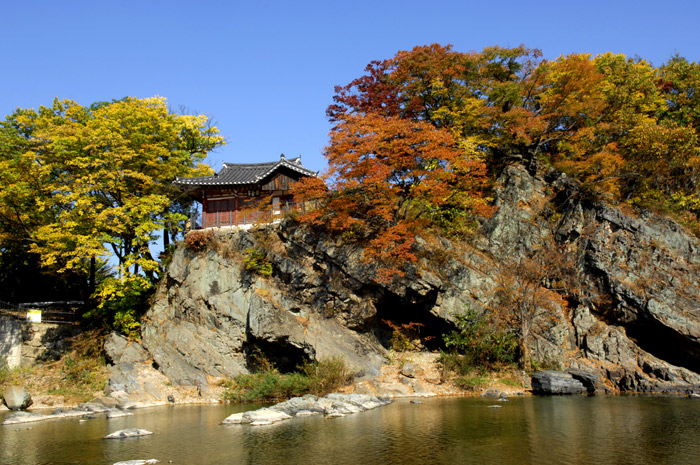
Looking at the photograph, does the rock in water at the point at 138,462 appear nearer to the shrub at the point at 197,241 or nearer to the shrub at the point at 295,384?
the shrub at the point at 295,384

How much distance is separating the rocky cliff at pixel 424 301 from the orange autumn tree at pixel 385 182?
5.10ft

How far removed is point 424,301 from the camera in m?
28.1

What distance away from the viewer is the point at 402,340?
28703mm

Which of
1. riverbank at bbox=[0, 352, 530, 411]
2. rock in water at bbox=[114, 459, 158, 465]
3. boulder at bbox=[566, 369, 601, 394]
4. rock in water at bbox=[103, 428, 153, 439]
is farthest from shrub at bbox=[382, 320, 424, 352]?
rock in water at bbox=[114, 459, 158, 465]

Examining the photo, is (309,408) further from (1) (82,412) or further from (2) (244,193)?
(2) (244,193)

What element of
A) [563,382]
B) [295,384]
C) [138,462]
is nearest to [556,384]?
[563,382]

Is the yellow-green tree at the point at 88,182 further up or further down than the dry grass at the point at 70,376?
further up

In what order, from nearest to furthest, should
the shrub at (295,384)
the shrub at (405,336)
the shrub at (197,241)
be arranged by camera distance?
the shrub at (295,384)
the shrub at (405,336)
the shrub at (197,241)

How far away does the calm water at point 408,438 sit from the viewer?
1262 cm

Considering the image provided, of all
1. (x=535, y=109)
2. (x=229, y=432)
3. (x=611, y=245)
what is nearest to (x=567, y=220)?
(x=611, y=245)

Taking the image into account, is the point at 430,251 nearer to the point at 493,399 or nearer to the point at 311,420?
the point at 493,399

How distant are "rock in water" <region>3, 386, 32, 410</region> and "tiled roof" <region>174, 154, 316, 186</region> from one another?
48.9ft

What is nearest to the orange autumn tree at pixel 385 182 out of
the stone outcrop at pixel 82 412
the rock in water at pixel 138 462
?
the stone outcrop at pixel 82 412

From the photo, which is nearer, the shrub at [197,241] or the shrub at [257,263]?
the shrub at [257,263]
